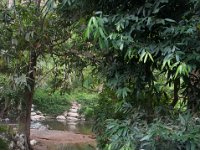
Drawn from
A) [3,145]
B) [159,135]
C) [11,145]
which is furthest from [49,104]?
[159,135]

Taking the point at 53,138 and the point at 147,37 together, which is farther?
the point at 53,138

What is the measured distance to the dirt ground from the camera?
7855 millimetres

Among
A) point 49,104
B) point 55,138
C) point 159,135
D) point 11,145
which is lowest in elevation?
point 55,138

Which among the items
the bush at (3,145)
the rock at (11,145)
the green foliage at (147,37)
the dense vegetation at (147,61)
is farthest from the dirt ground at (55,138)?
the green foliage at (147,37)

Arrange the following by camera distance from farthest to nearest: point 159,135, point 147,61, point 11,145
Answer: point 11,145, point 147,61, point 159,135

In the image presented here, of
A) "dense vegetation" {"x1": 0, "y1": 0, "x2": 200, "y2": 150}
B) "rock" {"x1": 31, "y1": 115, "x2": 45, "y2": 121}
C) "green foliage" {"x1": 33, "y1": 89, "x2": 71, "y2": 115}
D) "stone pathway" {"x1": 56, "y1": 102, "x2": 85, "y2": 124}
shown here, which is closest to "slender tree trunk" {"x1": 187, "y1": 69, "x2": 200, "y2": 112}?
"dense vegetation" {"x1": 0, "y1": 0, "x2": 200, "y2": 150}

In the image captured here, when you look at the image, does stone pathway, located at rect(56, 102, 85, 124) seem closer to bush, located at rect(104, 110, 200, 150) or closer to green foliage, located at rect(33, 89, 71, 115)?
green foliage, located at rect(33, 89, 71, 115)

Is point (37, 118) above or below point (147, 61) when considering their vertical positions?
below

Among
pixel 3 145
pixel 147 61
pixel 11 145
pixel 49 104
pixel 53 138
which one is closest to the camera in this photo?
pixel 147 61

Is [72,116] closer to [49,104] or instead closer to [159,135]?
[49,104]

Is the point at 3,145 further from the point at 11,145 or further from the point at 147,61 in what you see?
the point at 147,61

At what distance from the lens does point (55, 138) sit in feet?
28.9

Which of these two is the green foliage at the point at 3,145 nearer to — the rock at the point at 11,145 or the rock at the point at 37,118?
the rock at the point at 11,145

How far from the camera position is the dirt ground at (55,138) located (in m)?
7.86
